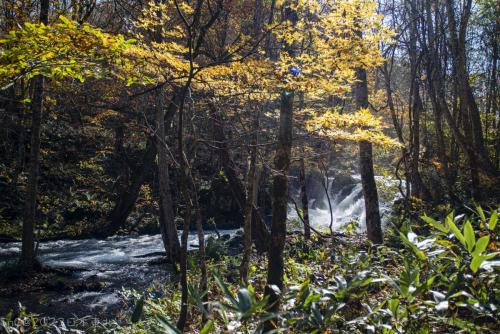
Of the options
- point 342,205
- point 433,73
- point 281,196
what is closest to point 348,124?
point 281,196

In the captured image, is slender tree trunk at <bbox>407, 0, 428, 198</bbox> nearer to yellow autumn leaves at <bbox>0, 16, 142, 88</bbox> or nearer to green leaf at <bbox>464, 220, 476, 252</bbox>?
yellow autumn leaves at <bbox>0, 16, 142, 88</bbox>

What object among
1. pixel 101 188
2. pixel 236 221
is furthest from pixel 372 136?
pixel 101 188

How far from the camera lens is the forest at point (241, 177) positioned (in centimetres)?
242

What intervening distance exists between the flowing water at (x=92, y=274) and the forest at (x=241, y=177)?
0.23 feet

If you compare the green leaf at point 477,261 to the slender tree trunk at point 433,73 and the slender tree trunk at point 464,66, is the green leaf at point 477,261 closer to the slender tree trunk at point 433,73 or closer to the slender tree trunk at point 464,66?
the slender tree trunk at point 464,66

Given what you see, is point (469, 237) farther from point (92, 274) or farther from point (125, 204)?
point (125, 204)

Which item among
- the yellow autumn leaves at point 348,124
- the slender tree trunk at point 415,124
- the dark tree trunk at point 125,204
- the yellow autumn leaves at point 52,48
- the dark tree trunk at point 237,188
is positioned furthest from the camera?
the dark tree trunk at point 125,204

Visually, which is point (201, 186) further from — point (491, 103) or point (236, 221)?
point (491, 103)

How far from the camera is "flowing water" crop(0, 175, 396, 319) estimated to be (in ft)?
25.9

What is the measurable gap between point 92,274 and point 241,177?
4.46m

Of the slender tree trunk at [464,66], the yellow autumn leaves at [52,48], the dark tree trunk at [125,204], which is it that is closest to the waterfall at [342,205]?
the slender tree trunk at [464,66]

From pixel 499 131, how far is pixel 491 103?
358cm

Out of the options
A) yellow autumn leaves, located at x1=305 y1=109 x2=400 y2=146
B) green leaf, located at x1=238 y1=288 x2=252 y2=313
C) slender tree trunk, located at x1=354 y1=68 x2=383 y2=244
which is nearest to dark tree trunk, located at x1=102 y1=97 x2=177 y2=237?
slender tree trunk, located at x1=354 y1=68 x2=383 y2=244

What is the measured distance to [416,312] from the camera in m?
2.32
